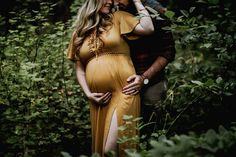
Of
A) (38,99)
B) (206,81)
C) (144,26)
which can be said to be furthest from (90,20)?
(38,99)

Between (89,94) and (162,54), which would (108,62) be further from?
(162,54)

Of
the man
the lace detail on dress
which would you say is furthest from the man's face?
the lace detail on dress

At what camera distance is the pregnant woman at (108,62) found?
419cm

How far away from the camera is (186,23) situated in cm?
365

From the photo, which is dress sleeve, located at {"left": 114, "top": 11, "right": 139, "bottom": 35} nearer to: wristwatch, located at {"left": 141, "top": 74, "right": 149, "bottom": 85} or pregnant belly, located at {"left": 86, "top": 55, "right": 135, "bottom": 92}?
pregnant belly, located at {"left": 86, "top": 55, "right": 135, "bottom": 92}

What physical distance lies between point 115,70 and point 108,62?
3.8 inches

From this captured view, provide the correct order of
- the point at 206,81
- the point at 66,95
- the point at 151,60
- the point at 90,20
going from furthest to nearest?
the point at 66,95, the point at 151,60, the point at 90,20, the point at 206,81

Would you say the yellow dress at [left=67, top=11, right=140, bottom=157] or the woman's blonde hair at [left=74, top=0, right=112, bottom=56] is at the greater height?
the woman's blonde hair at [left=74, top=0, right=112, bottom=56]

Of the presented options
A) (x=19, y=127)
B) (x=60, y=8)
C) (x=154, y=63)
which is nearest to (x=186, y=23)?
(x=154, y=63)

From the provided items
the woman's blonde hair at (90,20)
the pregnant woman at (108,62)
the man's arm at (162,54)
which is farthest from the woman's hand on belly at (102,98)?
the woman's blonde hair at (90,20)

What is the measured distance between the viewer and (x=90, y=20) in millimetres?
4316

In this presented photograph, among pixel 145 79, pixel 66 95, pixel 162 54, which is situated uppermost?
pixel 162 54

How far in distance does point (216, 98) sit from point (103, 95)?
1.16 metres

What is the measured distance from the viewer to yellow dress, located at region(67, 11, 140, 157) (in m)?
4.19
